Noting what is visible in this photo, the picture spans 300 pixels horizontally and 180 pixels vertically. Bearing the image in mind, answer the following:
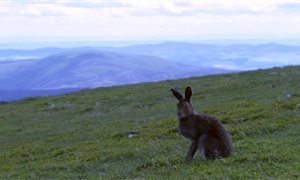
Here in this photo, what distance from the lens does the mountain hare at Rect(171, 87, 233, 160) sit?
13.1 metres

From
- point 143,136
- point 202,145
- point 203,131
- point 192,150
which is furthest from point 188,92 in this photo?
point 143,136

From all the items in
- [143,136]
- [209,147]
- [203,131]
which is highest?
[203,131]

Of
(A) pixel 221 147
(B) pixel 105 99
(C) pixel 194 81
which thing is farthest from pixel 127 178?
(C) pixel 194 81

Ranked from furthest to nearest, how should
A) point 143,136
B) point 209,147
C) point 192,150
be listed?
1. point 143,136
2. point 192,150
3. point 209,147

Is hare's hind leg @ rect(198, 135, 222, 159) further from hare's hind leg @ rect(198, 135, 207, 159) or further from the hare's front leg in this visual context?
the hare's front leg

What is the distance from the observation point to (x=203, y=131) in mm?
13164

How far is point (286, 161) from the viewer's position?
44.0 ft

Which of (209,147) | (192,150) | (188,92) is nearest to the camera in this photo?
(188,92)

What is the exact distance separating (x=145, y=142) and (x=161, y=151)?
2.79 metres

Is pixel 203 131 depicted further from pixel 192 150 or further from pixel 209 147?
pixel 192 150

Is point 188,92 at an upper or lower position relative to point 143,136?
upper

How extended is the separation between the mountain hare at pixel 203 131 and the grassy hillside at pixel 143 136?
275mm

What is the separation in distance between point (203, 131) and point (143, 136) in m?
8.88

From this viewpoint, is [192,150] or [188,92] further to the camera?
[192,150]
